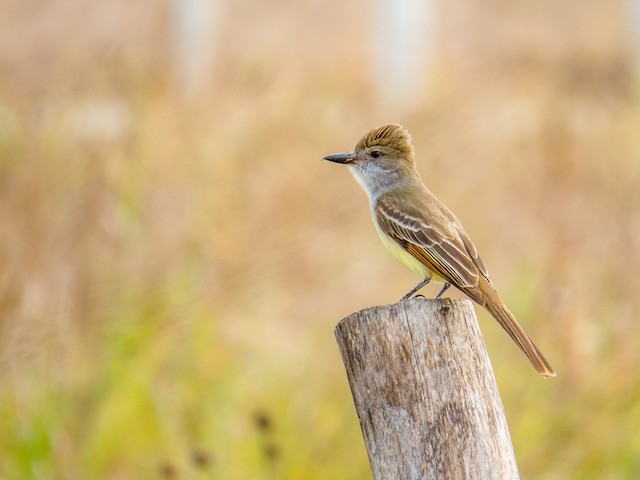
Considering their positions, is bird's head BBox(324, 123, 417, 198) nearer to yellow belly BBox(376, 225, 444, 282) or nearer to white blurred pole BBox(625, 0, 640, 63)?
yellow belly BBox(376, 225, 444, 282)

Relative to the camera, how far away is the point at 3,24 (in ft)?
19.2

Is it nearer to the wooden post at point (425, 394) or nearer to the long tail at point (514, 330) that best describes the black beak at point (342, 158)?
the long tail at point (514, 330)

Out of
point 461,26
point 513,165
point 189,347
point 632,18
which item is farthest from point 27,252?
point 461,26

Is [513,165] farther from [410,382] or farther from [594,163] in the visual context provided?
[410,382]

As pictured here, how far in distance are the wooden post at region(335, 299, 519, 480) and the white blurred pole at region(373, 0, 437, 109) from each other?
31.1ft

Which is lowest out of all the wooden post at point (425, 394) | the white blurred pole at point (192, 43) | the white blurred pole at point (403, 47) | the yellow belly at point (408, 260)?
the wooden post at point (425, 394)

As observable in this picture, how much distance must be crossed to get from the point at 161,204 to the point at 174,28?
2.37 m

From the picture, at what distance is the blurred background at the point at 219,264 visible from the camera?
17.0ft

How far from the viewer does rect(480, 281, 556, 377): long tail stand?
3.36 meters

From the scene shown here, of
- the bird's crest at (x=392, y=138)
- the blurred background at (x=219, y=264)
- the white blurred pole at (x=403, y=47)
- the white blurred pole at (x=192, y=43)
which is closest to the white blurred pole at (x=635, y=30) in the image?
the white blurred pole at (x=403, y=47)

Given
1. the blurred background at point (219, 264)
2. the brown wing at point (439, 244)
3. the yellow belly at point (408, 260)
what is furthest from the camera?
the blurred background at point (219, 264)

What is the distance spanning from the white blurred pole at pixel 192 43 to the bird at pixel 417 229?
11.3ft

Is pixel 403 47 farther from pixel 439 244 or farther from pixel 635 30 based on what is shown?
pixel 439 244

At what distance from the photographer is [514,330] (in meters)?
3.53
